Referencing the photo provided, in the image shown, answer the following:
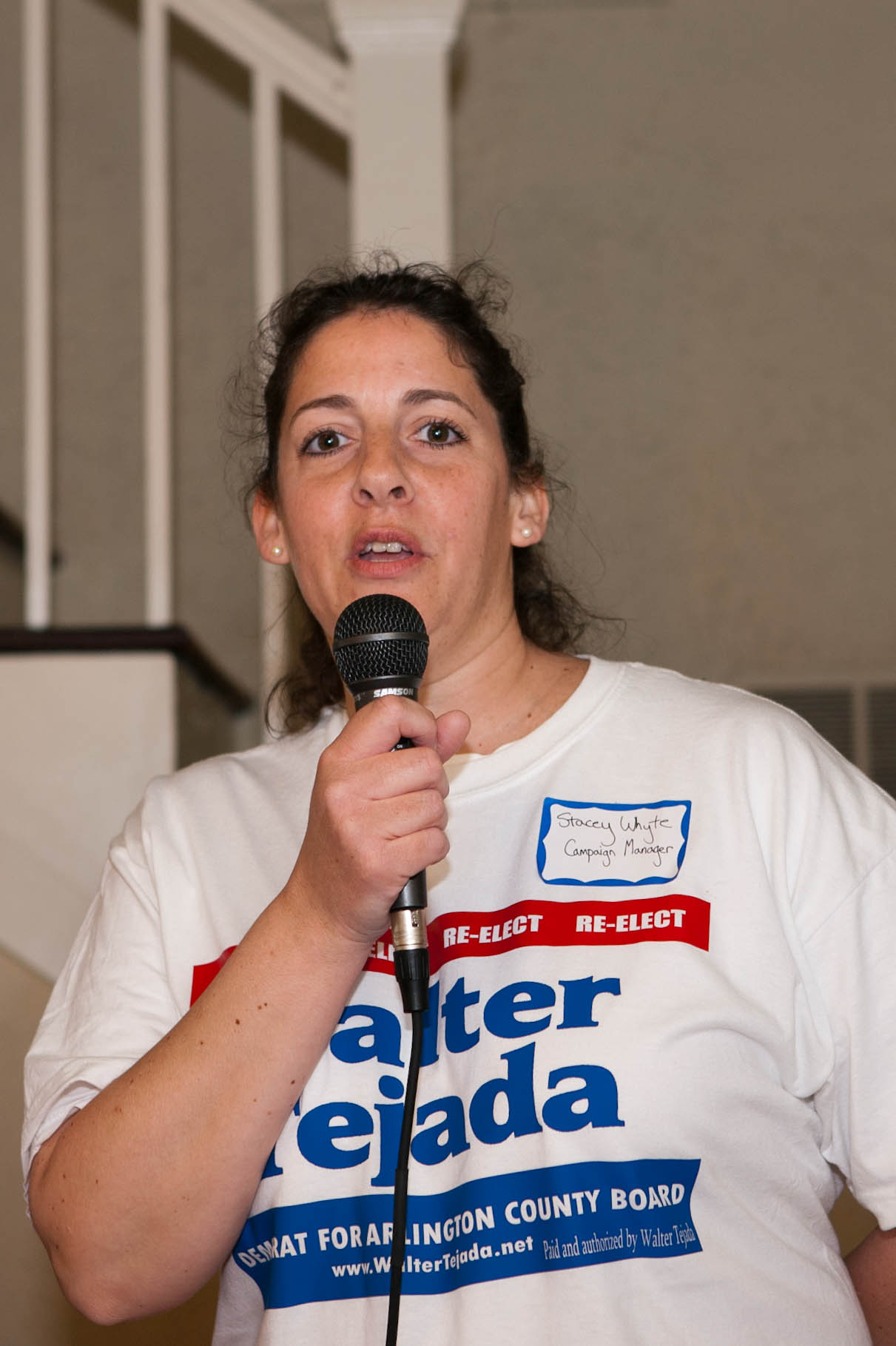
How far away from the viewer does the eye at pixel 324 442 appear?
1.32 meters

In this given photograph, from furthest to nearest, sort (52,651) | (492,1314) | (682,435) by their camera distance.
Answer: (682,435) < (52,651) < (492,1314)

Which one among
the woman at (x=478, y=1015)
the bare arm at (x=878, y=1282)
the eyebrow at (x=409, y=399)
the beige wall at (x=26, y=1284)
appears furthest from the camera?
the beige wall at (x=26, y=1284)

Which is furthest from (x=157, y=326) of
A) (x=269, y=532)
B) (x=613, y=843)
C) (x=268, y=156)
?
(x=613, y=843)

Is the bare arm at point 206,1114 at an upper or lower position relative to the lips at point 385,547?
lower

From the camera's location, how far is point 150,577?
6.61ft

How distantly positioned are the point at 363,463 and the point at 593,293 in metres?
2.31

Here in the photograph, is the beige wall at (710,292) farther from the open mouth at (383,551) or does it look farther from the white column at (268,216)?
the open mouth at (383,551)

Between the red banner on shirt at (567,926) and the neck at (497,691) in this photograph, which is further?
the neck at (497,691)

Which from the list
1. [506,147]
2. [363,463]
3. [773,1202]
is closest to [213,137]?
[506,147]

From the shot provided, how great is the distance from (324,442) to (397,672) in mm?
426

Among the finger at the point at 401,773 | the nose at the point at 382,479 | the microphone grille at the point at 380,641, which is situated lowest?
the finger at the point at 401,773

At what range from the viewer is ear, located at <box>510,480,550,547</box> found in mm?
1434

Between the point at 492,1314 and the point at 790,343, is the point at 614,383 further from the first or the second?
the point at 492,1314

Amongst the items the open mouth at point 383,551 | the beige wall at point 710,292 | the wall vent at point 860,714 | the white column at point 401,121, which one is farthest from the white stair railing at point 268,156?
the wall vent at point 860,714
